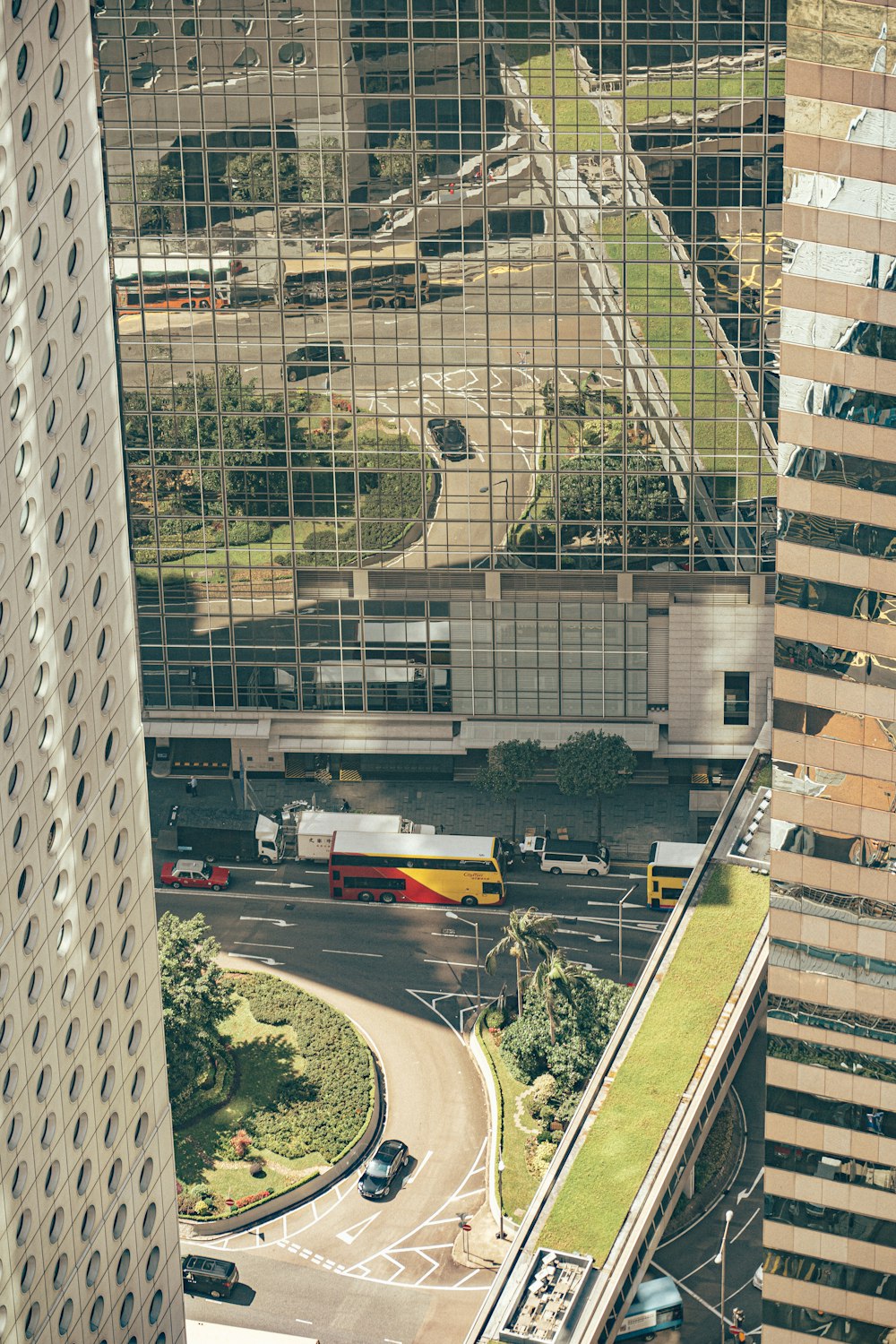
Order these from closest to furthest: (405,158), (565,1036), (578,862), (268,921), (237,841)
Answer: (565,1036) → (405,158) → (268,921) → (578,862) → (237,841)

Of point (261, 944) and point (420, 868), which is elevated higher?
point (420, 868)

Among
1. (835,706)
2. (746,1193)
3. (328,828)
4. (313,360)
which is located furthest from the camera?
(328,828)

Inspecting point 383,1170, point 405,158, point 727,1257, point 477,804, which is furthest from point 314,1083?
point 405,158

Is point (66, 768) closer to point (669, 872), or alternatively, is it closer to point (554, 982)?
point (554, 982)

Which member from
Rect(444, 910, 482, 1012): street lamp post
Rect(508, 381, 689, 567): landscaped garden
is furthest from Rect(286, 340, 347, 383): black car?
Rect(444, 910, 482, 1012): street lamp post

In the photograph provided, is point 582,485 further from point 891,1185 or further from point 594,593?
point 891,1185

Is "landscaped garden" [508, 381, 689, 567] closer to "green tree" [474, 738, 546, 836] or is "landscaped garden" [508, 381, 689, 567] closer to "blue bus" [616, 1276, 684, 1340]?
"green tree" [474, 738, 546, 836]

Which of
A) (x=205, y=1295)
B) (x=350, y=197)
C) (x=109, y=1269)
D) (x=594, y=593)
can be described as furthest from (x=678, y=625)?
(x=109, y=1269)

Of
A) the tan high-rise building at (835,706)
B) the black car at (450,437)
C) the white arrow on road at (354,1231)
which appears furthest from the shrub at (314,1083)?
the tan high-rise building at (835,706)
